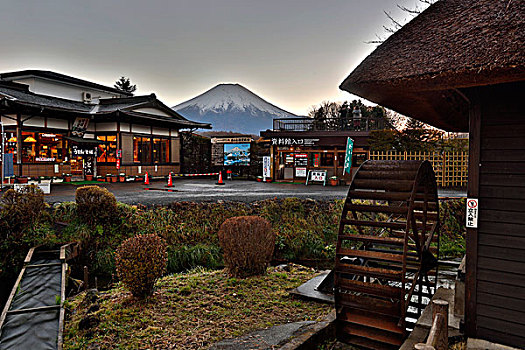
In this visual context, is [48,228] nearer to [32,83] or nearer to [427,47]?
[427,47]

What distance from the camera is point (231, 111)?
134 meters

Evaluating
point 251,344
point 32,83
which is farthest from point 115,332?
point 32,83

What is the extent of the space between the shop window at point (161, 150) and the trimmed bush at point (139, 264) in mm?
19470

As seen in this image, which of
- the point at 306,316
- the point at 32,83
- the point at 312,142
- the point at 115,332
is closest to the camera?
the point at 115,332

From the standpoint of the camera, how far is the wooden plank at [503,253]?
3.90m

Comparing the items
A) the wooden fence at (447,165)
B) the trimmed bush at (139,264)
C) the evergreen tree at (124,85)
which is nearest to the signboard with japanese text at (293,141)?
the wooden fence at (447,165)

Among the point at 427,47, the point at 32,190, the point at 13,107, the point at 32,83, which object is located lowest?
the point at 32,190

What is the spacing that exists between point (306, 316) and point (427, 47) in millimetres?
4429

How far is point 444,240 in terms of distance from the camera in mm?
12859

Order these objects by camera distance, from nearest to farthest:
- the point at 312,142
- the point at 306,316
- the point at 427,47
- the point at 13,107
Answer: the point at 427,47 → the point at 306,316 → the point at 13,107 → the point at 312,142

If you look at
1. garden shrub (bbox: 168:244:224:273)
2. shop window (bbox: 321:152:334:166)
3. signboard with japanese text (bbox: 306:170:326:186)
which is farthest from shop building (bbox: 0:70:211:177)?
garden shrub (bbox: 168:244:224:273)

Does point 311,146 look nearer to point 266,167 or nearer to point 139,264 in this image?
point 266,167

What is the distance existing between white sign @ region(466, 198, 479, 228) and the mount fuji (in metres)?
117

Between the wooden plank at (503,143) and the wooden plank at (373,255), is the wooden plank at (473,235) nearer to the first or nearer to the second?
the wooden plank at (503,143)
